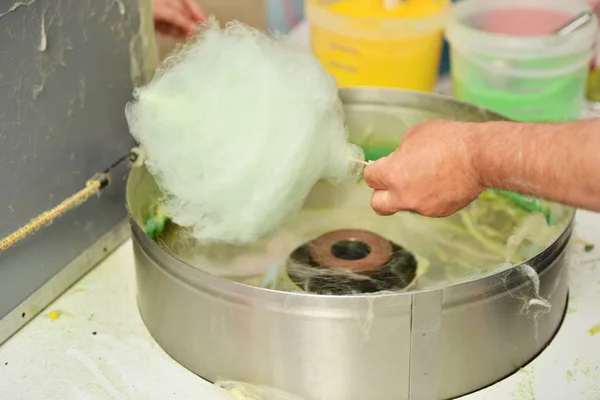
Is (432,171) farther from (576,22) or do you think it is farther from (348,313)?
(576,22)

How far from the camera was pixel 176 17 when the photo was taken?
59.7 inches

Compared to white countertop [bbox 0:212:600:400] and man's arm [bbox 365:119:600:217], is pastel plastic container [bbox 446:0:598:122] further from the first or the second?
man's arm [bbox 365:119:600:217]

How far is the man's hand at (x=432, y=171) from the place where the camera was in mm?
817

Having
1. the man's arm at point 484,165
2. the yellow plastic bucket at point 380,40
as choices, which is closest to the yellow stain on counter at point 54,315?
the man's arm at point 484,165

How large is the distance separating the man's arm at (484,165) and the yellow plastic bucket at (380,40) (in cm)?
57

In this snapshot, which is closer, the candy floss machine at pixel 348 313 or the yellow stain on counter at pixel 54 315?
the candy floss machine at pixel 348 313

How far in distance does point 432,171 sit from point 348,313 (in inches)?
7.2

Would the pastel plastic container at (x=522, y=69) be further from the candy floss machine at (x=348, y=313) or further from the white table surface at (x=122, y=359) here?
the white table surface at (x=122, y=359)

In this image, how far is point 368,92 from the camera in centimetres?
127

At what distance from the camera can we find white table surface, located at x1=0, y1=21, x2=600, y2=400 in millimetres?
A: 905

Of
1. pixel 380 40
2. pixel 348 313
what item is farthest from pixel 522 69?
pixel 348 313

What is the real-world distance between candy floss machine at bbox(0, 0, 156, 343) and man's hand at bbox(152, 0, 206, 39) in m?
0.33

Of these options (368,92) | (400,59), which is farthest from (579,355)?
(400,59)

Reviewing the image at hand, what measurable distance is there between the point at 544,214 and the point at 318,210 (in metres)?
0.39
